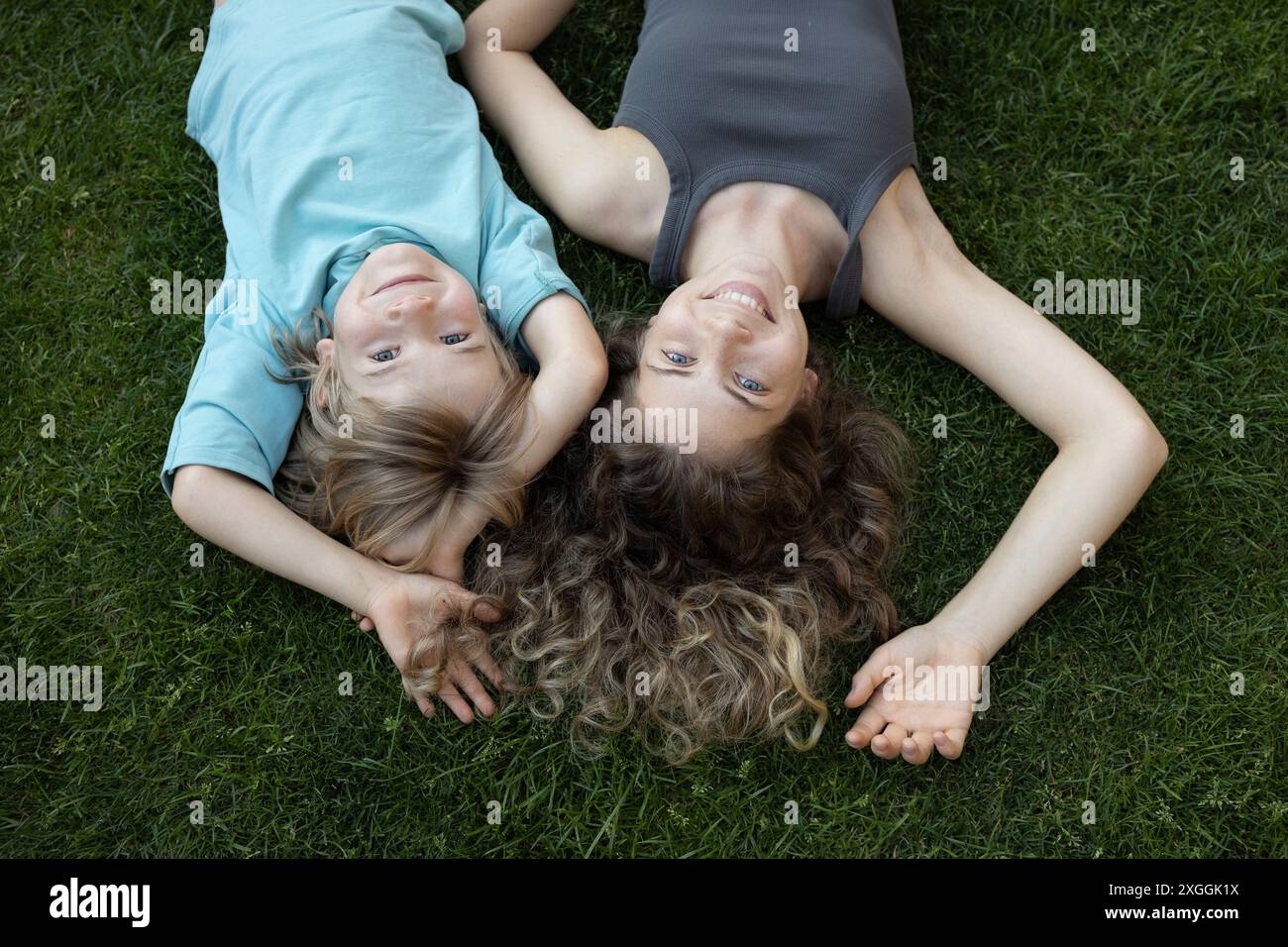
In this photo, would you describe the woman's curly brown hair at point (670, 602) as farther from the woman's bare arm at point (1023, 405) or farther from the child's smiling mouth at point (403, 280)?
the child's smiling mouth at point (403, 280)

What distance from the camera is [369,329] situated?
116 inches

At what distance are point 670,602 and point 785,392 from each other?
29.6 inches

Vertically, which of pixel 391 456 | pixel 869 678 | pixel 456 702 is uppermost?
pixel 391 456

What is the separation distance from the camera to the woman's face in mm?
2965

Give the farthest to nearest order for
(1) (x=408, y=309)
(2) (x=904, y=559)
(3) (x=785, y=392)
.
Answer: (2) (x=904, y=559)
(3) (x=785, y=392)
(1) (x=408, y=309)

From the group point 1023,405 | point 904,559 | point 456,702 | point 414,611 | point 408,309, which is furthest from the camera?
point 904,559

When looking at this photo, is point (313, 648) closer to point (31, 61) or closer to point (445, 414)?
point (445, 414)

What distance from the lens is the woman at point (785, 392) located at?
320 cm

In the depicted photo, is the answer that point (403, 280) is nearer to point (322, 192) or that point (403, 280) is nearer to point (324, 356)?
point (324, 356)

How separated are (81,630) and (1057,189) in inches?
144

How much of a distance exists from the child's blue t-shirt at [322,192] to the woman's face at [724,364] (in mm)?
469

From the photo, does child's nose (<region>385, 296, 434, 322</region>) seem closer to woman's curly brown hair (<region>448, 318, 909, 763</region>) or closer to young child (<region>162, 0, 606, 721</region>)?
young child (<region>162, 0, 606, 721</region>)

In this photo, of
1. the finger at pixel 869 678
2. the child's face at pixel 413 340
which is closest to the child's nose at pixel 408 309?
the child's face at pixel 413 340

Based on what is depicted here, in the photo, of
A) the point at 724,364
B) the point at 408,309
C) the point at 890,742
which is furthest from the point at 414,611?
the point at 890,742
